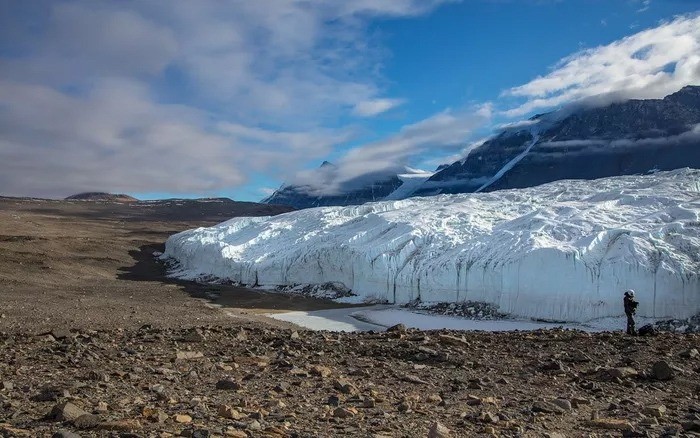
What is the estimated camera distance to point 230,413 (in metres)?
5.50

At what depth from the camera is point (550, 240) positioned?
2875 cm

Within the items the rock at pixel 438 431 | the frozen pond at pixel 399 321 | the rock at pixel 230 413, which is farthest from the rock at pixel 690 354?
the frozen pond at pixel 399 321

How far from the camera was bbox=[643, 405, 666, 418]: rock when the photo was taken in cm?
641

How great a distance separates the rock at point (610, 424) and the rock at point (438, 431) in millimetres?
1864

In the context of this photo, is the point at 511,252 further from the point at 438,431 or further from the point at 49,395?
the point at 49,395

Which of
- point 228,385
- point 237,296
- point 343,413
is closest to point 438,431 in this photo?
point 343,413

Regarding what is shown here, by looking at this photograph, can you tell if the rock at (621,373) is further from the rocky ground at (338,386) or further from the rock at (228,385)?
the rock at (228,385)

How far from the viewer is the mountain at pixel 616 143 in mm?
138250

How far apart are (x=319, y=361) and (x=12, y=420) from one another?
17.0ft

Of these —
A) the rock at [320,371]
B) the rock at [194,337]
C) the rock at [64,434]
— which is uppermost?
the rock at [64,434]

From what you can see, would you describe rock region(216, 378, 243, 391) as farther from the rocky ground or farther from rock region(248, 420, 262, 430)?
rock region(248, 420, 262, 430)

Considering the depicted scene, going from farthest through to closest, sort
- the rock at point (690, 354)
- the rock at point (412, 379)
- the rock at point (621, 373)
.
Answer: the rock at point (690, 354), the rock at point (621, 373), the rock at point (412, 379)

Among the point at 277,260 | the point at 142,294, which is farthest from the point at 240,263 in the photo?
the point at 142,294

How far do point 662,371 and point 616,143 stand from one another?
166 metres
